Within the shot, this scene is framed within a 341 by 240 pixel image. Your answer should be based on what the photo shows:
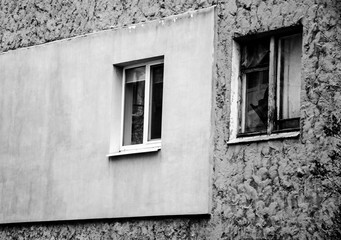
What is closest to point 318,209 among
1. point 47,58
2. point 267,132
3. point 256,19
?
point 267,132

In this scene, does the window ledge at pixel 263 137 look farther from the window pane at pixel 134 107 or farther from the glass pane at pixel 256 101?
the window pane at pixel 134 107

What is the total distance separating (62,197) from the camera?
16.6 meters

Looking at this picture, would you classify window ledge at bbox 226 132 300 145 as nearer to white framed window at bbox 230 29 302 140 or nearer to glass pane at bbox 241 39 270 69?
white framed window at bbox 230 29 302 140

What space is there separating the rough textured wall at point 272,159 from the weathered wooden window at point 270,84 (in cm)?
26

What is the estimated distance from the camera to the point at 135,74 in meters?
16.2

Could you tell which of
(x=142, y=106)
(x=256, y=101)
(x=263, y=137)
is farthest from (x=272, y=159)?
(x=142, y=106)

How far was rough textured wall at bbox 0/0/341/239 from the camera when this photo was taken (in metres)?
13.0

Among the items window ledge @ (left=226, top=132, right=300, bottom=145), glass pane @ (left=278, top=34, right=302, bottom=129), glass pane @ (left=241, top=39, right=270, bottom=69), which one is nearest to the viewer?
window ledge @ (left=226, top=132, right=300, bottom=145)

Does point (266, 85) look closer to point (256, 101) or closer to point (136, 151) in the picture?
point (256, 101)

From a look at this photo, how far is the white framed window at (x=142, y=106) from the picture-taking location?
1573 cm

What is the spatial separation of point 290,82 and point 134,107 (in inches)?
127

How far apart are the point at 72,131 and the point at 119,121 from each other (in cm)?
96

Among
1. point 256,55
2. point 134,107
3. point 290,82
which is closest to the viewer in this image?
point 290,82

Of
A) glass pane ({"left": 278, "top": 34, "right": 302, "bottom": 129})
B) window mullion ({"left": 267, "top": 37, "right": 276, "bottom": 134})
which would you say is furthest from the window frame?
glass pane ({"left": 278, "top": 34, "right": 302, "bottom": 129})
